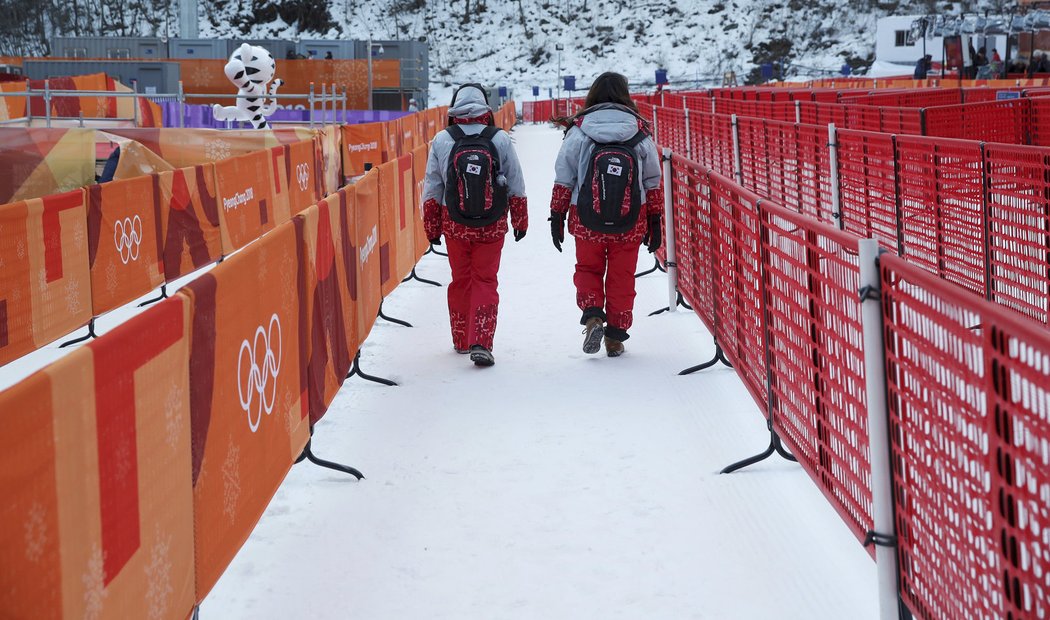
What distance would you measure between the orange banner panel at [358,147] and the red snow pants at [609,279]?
1237 centimetres

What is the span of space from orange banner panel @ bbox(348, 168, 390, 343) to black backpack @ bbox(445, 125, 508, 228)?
1.82 feet

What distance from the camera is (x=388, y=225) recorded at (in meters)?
9.80

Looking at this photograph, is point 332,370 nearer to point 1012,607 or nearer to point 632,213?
point 632,213

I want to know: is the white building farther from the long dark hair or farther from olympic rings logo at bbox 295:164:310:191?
the long dark hair

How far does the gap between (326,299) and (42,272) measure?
281 centimetres

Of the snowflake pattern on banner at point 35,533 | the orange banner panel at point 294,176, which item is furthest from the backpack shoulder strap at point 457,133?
the orange banner panel at point 294,176

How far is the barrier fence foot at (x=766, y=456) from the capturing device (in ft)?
19.4

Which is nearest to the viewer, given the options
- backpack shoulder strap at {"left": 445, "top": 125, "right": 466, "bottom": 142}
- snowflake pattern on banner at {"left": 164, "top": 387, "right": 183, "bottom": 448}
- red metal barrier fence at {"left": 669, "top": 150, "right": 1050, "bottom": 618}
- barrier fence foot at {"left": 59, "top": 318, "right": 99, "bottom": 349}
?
red metal barrier fence at {"left": 669, "top": 150, "right": 1050, "bottom": 618}

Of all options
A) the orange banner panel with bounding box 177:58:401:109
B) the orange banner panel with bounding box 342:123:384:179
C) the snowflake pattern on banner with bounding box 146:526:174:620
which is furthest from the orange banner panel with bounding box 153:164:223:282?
the orange banner panel with bounding box 177:58:401:109

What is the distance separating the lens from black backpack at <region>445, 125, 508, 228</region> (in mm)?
8016

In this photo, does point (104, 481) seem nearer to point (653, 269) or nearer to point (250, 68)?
point (653, 269)

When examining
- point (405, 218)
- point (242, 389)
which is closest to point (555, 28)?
point (405, 218)

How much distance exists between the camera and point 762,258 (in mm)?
6098

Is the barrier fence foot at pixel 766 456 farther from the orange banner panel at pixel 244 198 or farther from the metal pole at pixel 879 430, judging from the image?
the orange banner panel at pixel 244 198
